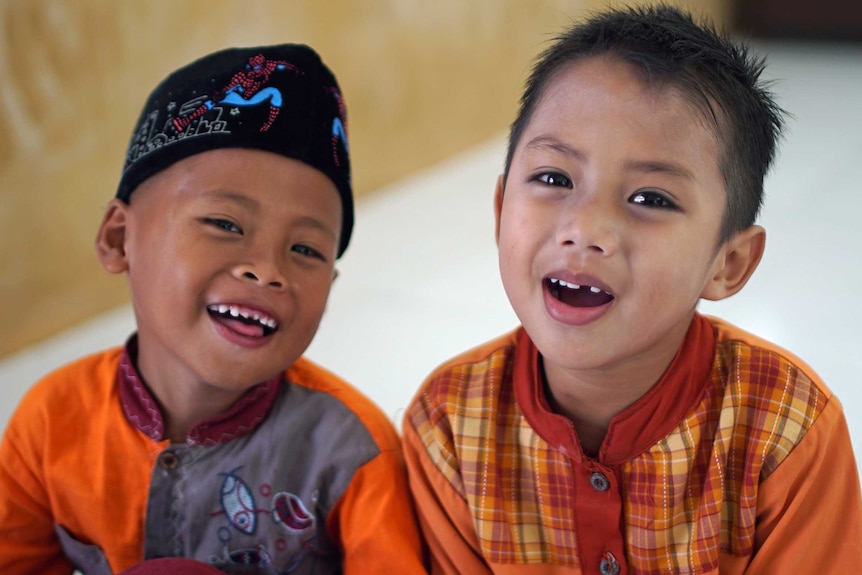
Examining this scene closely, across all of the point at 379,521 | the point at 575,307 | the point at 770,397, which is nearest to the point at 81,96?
the point at 379,521

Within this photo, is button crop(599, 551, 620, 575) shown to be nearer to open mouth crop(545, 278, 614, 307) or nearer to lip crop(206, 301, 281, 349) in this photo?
open mouth crop(545, 278, 614, 307)

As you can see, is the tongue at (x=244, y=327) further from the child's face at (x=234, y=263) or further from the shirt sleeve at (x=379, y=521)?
the shirt sleeve at (x=379, y=521)

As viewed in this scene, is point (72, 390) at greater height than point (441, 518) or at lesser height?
greater

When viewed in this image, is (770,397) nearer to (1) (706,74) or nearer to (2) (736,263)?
(2) (736,263)

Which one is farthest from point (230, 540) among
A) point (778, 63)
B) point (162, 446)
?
point (778, 63)

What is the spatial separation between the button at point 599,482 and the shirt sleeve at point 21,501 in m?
0.60

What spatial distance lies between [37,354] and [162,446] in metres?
0.92

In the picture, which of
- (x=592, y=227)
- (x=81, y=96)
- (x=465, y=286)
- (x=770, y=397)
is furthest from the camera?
(x=465, y=286)

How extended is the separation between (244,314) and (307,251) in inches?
3.8

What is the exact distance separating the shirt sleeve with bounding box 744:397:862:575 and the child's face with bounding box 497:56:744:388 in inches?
6.9

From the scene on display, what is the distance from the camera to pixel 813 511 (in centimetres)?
91

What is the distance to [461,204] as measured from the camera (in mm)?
2654

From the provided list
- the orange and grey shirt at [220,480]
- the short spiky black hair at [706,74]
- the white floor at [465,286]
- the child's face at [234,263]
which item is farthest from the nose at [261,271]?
the white floor at [465,286]

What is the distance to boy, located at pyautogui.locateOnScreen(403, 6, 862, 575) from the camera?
0.85m
